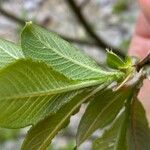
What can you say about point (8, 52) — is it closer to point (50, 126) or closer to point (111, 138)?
point (50, 126)

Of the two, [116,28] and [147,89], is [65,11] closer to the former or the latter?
[116,28]

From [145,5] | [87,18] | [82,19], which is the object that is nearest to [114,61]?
[145,5]

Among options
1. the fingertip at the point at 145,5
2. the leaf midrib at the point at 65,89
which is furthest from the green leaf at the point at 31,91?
the fingertip at the point at 145,5

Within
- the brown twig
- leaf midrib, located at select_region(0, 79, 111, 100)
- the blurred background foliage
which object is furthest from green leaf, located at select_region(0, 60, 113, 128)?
the blurred background foliage

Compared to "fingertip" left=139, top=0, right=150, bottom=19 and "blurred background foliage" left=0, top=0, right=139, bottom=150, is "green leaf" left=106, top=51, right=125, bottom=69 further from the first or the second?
"blurred background foliage" left=0, top=0, right=139, bottom=150

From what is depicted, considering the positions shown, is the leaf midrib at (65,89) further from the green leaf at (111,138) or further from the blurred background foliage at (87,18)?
the blurred background foliage at (87,18)
